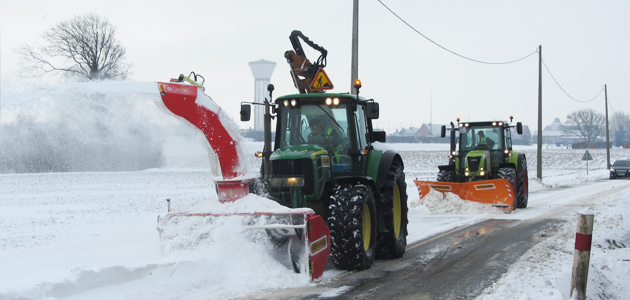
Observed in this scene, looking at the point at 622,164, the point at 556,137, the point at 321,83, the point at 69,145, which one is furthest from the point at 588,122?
the point at 321,83

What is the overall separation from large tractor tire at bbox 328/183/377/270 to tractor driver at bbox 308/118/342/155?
82 centimetres

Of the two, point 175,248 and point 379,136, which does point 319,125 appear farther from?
point 175,248

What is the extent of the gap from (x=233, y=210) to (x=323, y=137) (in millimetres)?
A: 1852

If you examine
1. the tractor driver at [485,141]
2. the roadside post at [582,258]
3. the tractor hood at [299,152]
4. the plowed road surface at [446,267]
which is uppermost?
the tractor driver at [485,141]

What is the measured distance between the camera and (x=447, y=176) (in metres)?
17.0

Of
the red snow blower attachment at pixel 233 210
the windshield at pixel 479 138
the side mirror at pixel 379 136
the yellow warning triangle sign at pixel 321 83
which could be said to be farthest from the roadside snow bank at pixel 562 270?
the windshield at pixel 479 138

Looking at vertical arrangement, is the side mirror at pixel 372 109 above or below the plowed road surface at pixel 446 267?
above

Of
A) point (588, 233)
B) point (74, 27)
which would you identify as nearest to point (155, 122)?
point (588, 233)

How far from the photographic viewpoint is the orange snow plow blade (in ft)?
50.8

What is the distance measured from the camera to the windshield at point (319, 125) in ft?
27.5

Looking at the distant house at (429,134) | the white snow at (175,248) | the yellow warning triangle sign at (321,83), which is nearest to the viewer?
the white snow at (175,248)

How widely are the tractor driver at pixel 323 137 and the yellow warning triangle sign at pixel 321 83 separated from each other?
3.00m

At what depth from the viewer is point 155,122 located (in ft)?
31.8

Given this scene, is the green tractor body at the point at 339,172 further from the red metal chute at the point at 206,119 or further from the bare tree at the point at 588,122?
the bare tree at the point at 588,122
